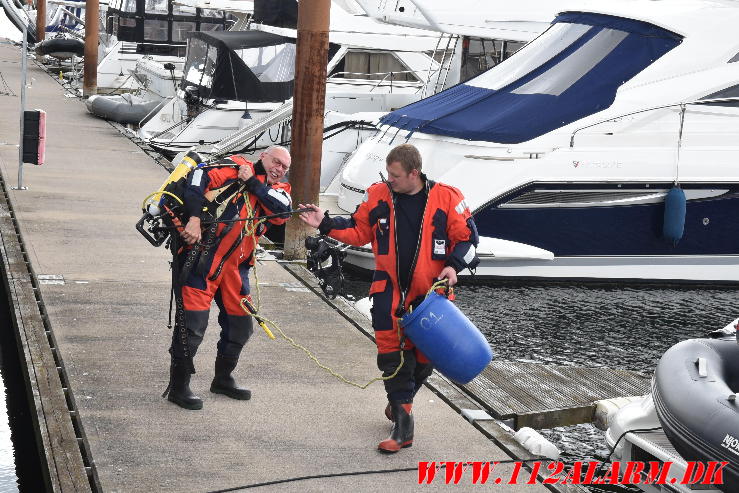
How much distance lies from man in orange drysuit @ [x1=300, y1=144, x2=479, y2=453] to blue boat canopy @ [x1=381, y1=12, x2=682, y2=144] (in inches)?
233

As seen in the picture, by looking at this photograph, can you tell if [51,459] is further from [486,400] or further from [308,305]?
[308,305]

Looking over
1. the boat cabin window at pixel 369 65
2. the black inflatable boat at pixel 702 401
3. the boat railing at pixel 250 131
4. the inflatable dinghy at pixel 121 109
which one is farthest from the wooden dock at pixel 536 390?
the inflatable dinghy at pixel 121 109

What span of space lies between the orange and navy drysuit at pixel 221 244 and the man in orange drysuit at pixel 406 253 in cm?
68

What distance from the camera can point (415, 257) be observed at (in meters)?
6.09

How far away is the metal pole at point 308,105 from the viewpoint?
10.9 metres

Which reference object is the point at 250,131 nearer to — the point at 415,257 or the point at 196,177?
the point at 196,177

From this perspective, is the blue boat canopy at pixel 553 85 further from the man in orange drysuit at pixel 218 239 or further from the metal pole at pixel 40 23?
the metal pole at pixel 40 23

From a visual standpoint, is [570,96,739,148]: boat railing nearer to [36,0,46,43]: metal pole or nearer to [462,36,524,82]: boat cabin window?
[462,36,524,82]: boat cabin window

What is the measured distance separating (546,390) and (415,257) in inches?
102

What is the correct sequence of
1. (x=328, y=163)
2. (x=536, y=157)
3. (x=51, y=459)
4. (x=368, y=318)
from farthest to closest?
(x=328, y=163)
(x=536, y=157)
(x=368, y=318)
(x=51, y=459)

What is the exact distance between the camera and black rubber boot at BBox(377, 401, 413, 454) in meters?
6.17

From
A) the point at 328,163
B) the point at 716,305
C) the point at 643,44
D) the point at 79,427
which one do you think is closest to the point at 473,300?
the point at 716,305

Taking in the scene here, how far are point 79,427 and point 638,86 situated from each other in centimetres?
807

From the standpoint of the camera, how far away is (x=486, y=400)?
7.75m
